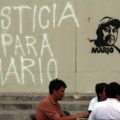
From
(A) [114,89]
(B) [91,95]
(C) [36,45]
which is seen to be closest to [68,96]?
(B) [91,95]

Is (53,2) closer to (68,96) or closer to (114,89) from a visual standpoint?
(68,96)

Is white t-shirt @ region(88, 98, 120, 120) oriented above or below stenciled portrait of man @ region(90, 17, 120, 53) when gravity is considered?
below

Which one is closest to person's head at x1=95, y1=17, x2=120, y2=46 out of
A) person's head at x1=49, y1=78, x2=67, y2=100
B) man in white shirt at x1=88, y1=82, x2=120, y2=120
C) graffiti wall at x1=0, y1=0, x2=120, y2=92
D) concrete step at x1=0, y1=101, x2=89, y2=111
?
graffiti wall at x1=0, y1=0, x2=120, y2=92

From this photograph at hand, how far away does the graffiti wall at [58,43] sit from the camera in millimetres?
12703

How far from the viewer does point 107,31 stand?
42.1 feet

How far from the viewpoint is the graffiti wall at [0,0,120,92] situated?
12703 mm

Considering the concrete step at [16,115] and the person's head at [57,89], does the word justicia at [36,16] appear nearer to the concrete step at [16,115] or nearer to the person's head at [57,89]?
the concrete step at [16,115]

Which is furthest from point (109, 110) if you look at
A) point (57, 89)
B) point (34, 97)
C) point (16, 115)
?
point (34, 97)

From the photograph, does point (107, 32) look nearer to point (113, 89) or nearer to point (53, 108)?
point (53, 108)

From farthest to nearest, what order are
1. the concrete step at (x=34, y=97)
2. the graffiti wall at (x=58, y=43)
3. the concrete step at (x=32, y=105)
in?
the graffiti wall at (x=58, y=43) < the concrete step at (x=34, y=97) < the concrete step at (x=32, y=105)

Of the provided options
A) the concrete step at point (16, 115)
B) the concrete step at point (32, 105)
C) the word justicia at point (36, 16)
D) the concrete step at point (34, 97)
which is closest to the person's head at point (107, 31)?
the word justicia at point (36, 16)

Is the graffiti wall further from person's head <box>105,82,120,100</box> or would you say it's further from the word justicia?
person's head <box>105,82,120,100</box>

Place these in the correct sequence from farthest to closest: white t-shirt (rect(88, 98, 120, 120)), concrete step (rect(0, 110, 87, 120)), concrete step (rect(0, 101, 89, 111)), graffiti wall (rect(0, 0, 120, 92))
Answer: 1. graffiti wall (rect(0, 0, 120, 92))
2. concrete step (rect(0, 101, 89, 111))
3. concrete step (rect(0, 110, 87, 120))
4. white t-shirt (rect(88, 98, 120, 120))

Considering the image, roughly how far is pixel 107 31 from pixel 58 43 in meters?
1.04
